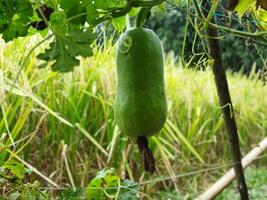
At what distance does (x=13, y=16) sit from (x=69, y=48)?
0.30ft

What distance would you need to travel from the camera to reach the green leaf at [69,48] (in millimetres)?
596

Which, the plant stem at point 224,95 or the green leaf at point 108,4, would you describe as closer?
the green leaf at point 108,4

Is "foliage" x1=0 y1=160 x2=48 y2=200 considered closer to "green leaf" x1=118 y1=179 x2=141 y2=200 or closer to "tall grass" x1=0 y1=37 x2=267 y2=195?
"green leaf" x1=118 y1=179 x2=141 y2=200

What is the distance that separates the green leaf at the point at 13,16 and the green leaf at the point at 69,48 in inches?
2.3

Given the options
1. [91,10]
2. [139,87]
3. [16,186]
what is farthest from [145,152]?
[16,186]

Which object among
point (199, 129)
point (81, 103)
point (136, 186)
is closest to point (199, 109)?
point (199, 129)

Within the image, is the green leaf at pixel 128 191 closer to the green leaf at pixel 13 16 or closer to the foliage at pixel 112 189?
the foliage at pixel 112 189

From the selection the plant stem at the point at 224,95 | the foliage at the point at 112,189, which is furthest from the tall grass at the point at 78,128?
the plant stem at the point at 224,95

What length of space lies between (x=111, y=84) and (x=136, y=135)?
144 cm

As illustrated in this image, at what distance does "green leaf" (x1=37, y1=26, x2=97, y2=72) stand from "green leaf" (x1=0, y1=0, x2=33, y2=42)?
0.19ft

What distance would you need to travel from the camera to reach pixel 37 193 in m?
0.87

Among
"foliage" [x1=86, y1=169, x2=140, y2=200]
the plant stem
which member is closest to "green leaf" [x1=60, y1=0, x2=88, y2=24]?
the plant stem

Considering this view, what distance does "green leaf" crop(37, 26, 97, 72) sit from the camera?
0.60 metres

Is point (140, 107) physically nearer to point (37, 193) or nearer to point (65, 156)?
point (37, 193)
